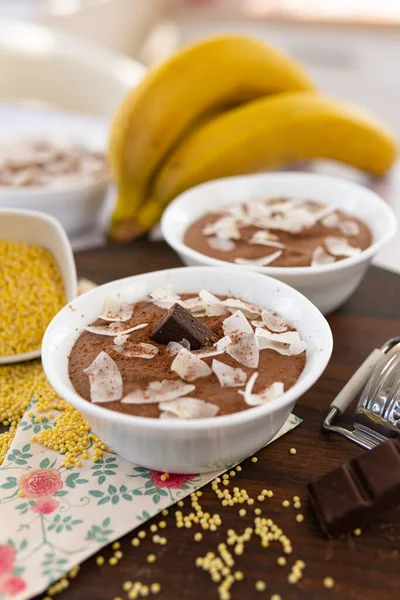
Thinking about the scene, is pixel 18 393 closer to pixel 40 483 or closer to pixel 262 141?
pixel 40 483

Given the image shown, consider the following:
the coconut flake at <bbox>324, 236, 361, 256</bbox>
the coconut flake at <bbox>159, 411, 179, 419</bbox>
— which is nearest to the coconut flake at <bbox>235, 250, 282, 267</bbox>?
the coconut flake at <bbox>324, 236, 361, 256</bbox>

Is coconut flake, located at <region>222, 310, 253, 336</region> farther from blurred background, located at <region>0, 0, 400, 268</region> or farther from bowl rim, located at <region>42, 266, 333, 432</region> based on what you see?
blurred background, located at <region>0, 0, 400, 268</region>

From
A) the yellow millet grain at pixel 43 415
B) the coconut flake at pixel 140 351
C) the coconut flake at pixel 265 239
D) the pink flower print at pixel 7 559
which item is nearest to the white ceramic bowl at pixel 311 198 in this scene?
the coconut flake at pixel 265 239

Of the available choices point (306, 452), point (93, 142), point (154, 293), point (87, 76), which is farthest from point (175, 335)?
point (87, 76)

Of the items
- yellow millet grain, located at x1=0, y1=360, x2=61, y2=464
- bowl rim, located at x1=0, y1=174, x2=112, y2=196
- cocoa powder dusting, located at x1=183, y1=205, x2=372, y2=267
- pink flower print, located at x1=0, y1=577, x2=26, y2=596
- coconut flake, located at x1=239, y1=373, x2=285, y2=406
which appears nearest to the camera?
pink flower print, located at x1=0, y1=577, x2=26, y2=596

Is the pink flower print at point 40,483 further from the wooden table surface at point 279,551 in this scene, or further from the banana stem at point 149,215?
the banana stem at point 149,215
